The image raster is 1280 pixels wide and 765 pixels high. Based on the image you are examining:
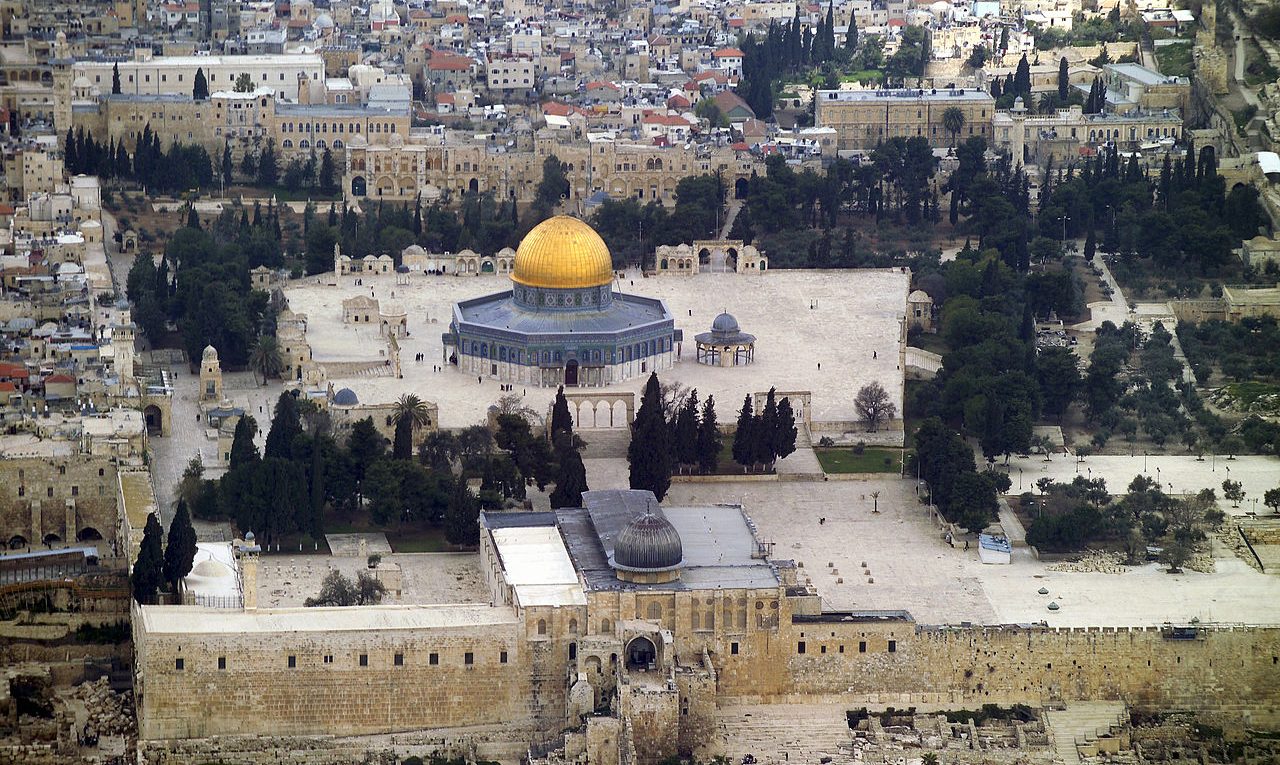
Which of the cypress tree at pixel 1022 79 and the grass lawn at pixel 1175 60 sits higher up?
the grass lawn at pixel 1175 60

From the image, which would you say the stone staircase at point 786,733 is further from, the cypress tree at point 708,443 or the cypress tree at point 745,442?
the cypress tree at point 745,442

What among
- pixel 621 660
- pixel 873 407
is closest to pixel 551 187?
pixel 873 407

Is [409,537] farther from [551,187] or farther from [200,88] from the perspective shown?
[200,88]

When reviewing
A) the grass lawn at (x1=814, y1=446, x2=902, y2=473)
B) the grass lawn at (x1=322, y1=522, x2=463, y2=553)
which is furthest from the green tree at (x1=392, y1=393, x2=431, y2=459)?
the grass lawn at (x1=814, y1=446, x2=902, y2=473)

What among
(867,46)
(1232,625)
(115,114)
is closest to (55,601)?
(1232,625)

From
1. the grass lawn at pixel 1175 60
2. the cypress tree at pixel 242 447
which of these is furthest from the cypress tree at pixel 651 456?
the grass lawn at pixel 1175 60

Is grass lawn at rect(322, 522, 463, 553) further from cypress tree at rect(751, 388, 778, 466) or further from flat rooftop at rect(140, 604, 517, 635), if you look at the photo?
cypress tree at rect(751, 388, 778, 466)

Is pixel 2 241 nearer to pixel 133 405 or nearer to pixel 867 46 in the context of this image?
pixel 133 405
